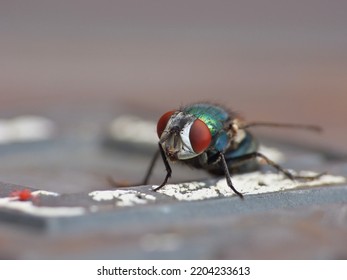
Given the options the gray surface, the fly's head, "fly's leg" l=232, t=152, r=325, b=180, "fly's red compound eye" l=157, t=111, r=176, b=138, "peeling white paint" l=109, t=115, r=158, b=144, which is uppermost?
"peeling white paint" l=109, t=115, r=158, b=144

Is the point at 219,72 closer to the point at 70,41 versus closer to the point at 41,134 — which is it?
the point at 70,41

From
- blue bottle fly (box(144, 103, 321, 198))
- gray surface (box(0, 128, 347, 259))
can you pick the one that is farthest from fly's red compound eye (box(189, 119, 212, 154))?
gray surface (box(0, 128, 347, 259))

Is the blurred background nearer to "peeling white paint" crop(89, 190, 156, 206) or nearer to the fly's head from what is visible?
the fly's head

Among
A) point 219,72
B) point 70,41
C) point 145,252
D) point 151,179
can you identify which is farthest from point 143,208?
point 70,41

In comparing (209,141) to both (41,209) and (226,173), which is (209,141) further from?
(41,209)

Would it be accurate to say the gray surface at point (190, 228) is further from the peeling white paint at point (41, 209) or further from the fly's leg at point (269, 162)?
the fly's leg at point (269, 162)

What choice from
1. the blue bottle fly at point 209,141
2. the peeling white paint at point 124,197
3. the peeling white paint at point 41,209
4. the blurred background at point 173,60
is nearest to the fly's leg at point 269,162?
the blue bottle fly at point 209,141

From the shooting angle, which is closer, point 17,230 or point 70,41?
point 17,230
